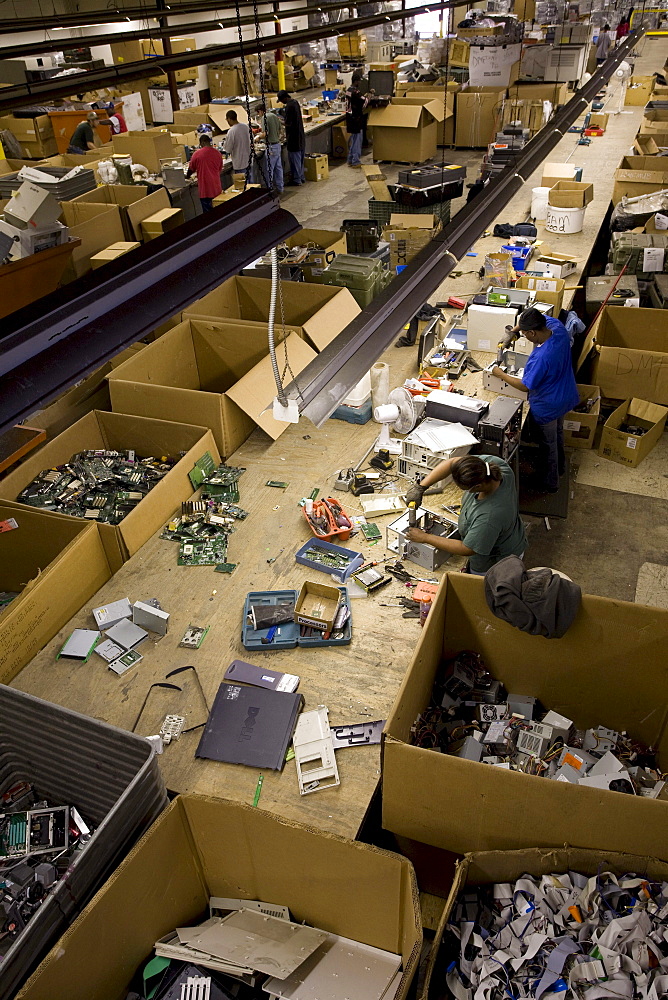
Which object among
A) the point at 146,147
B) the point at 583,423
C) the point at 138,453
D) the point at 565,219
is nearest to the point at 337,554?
the point at 138,453

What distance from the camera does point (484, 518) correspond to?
2.93 metres

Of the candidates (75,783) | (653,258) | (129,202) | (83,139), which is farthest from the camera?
(83,139)

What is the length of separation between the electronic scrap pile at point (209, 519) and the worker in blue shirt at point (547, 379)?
5.71 ft

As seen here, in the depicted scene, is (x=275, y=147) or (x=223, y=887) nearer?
(x=223, y=887)

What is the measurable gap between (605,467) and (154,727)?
339 cm

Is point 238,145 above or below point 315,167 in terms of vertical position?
above

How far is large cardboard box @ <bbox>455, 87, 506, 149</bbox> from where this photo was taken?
37.1ft

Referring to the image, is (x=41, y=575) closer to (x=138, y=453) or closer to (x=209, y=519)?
(x=209, y=519)

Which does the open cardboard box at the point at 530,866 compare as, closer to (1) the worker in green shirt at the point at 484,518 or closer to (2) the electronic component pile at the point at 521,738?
(2) the electronic component pile at the point at 521,738

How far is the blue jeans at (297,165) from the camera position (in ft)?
34.5

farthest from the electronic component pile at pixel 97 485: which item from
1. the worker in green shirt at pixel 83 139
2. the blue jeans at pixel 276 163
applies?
the worker in green shirt at pixel 83 139

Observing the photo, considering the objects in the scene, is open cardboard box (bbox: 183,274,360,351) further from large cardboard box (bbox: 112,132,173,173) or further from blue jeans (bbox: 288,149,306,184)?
blue jeans (bbox: 288,149,306,184)

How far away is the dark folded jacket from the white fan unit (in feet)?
4.62

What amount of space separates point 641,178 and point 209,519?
6493 mm
